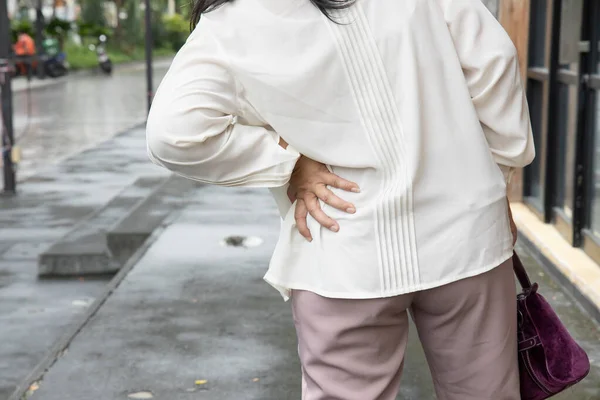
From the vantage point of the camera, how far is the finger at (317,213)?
2.03 meters

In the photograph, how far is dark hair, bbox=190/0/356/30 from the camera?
6.40ft

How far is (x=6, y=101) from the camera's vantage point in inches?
434

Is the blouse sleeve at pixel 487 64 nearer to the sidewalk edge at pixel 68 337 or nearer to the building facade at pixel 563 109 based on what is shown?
the sidewalk edge at pixel 68 337

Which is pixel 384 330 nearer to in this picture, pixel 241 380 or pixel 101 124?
pixel 241 380

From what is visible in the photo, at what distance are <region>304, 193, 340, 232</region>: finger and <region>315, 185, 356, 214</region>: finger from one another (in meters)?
0.02

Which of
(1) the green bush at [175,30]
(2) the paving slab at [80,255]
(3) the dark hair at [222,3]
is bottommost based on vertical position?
(1) the green bush at [175,30]

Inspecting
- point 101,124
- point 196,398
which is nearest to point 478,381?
point 196,398

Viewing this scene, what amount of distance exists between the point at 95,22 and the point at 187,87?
53067 mm

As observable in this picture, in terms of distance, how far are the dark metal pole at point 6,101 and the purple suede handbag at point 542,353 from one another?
30.4 feet

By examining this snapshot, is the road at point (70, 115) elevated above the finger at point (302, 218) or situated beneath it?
situated beneath

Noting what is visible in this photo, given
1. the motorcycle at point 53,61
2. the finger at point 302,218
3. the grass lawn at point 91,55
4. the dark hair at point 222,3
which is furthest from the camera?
the grass lawn at point 91,55

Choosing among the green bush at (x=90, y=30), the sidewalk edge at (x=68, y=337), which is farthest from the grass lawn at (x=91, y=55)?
the sidewalk edge at (x=68, y=337)

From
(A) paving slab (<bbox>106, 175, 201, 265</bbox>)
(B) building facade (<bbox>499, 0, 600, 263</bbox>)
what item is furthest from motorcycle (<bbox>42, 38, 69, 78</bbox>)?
(B) building facade (<bbox>499, 0, 600, 263</bbox>)

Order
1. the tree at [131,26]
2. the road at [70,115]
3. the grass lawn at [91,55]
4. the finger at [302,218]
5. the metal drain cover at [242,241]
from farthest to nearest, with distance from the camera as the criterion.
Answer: the tree at [131,26]
the grass lawn at [91,55]
the road at [70,115]
the metal drain cover at [242,241]
the finger at [302,218]
